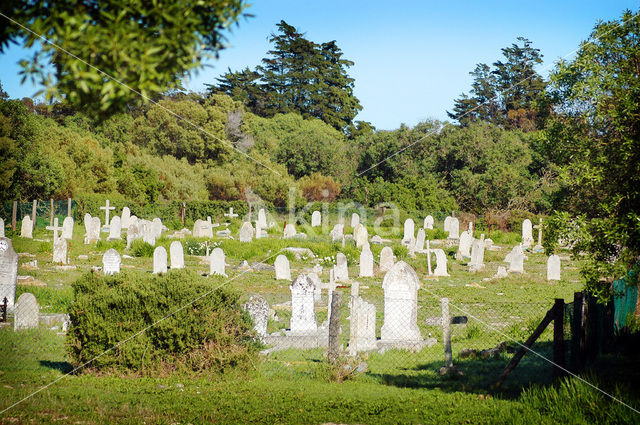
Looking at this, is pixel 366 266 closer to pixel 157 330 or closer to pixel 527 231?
pixel 157 330

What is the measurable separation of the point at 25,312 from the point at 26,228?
1684cm

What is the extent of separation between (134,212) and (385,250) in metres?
18.1

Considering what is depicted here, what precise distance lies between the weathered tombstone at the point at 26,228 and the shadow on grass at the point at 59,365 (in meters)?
18.4

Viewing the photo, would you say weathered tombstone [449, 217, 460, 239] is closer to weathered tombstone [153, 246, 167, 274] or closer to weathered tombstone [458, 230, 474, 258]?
weathered tombstone [458, 230, 474, 258]

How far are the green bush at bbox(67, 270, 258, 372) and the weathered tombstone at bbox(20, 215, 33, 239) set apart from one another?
19810 mm

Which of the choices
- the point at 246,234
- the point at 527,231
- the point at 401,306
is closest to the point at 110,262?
the point at 401,306

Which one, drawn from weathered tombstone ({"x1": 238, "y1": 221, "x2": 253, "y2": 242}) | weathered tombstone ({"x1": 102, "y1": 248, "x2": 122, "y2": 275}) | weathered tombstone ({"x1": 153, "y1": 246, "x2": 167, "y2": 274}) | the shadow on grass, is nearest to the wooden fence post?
the shadow on grass

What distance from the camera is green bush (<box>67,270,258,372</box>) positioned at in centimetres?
904

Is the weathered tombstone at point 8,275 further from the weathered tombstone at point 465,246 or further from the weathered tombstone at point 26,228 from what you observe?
the weathered tombstone at point 465,246

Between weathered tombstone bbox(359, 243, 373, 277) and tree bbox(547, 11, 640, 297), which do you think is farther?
weathered tombstone bbox(359, 243, 373, 277)

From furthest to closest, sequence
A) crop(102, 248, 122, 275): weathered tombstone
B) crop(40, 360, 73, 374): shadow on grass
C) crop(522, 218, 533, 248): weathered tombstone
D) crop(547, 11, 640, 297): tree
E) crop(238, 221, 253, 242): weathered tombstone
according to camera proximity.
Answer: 1. crop(522, 218, 533, 248): weathered tombstone
2. crop(238, 221, 253, 242): weathered tombstone
3. crop(102, 248, 122, 275): weathered tombstone
4. crop(40, 360, 73, 374): shadow on grass
5. crop(547, 11, 640, 297): tree

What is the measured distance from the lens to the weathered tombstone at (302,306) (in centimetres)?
1351

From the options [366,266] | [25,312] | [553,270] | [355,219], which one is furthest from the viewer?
[355,219]

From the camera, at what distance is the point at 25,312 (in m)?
12.2
